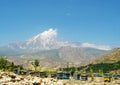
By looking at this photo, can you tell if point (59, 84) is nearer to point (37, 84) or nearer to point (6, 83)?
point (37, 84)

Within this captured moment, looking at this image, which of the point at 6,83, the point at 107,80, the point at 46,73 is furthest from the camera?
the point at 46,73

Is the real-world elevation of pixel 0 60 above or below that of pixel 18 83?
above

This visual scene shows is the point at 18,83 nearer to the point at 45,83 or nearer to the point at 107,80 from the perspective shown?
the point at 45,83

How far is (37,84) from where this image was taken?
2781 centimetres

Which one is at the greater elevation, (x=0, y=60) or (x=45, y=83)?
(x=0, y=60)

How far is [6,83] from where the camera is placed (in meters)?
26.1

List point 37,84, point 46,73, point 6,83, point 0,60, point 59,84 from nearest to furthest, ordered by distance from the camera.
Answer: point 6,83
point 37,84
point 59,84
point 46,73
point 0,60

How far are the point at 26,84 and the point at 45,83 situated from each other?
7.98ft

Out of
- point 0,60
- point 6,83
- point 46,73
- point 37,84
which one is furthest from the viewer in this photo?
point 0,60

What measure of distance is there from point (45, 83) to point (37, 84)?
1056 millimetres

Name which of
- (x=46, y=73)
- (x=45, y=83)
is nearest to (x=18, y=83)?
(x=45, y=83)

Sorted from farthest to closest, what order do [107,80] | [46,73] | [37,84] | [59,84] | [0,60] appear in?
1. [0,60]
2. [46,73]
3. [107,80]
4. [59,84]
5. [37,84]

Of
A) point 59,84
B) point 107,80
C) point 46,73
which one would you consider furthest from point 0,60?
point 59,84

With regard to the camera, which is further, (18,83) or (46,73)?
(46,73)
